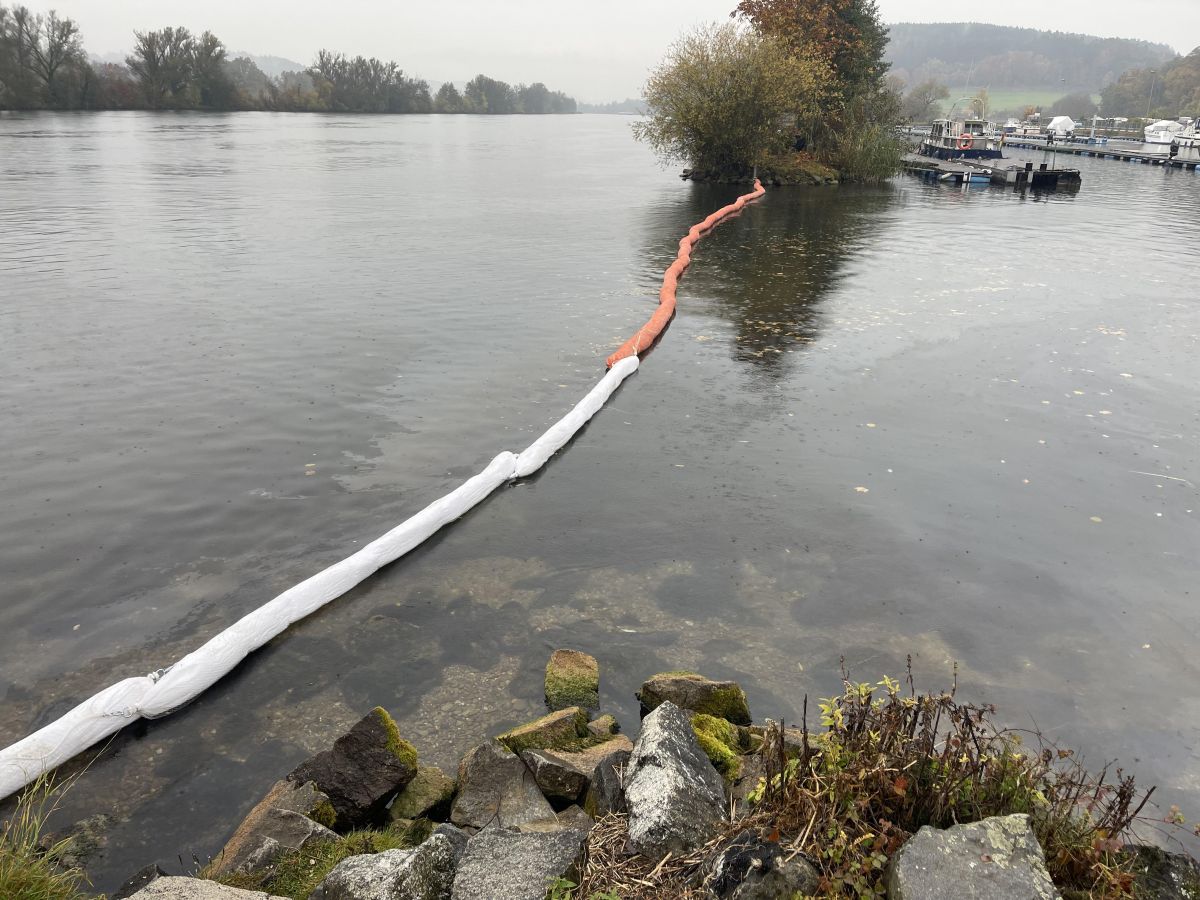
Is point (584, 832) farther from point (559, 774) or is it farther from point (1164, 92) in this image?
point (1164, 92)

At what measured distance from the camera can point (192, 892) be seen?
143 inches

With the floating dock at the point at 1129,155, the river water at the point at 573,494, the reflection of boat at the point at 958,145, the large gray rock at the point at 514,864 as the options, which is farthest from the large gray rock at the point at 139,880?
the floating dock at the point at 1129,155

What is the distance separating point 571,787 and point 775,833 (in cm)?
153

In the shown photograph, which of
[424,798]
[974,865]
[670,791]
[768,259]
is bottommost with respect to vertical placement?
[424,798]

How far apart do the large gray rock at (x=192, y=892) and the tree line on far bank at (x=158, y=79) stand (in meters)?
117

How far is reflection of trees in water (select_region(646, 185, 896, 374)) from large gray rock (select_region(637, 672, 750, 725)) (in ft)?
27.0

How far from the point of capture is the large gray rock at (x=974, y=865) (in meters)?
3.21

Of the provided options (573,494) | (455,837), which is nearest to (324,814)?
(455,837)

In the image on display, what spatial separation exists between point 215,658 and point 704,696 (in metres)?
3.52

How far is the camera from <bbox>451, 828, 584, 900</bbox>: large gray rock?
3.65 m

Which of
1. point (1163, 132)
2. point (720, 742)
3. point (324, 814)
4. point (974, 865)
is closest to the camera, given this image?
point (974, 865)

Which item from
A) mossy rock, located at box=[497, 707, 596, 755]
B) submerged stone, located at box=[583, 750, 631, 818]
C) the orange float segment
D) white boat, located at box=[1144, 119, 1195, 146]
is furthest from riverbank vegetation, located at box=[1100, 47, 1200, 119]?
submerged stone, located at box=[583, 750, 631, 818]

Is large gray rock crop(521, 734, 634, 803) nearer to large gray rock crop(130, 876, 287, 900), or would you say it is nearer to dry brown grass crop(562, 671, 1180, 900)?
dry brown grass crop(562, 671, 1180, 900)

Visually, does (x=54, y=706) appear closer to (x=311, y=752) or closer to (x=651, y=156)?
(x=311, y=752)
